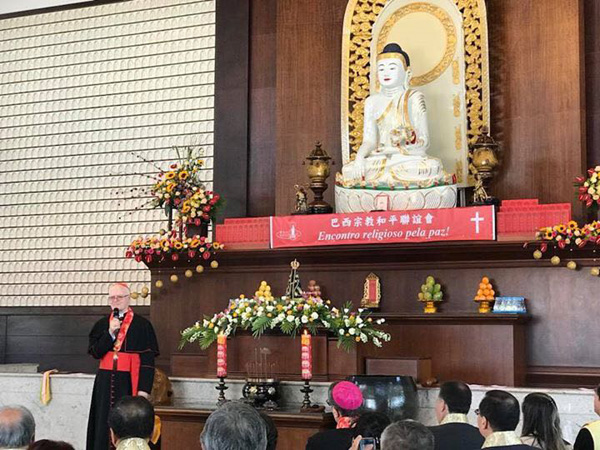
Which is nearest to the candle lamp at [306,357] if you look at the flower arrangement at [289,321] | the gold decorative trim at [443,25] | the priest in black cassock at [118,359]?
the flower arrangement at [289,321]

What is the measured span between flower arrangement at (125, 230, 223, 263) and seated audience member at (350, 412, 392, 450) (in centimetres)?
529

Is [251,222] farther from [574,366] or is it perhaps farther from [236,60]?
[574,366]

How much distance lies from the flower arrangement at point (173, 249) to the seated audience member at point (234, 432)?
6313 mm

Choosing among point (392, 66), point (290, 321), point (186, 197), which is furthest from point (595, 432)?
point (186, 197)

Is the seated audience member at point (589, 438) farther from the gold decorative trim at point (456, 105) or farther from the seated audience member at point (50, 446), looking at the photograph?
the gold decorative trim at point (456, 105)

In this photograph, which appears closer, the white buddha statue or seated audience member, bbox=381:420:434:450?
seated audience member, bbox=381:420:434:450

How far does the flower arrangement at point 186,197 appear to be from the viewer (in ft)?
32.0

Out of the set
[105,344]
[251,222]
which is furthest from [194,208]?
[105,344]

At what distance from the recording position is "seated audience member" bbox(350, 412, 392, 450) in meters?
4.23

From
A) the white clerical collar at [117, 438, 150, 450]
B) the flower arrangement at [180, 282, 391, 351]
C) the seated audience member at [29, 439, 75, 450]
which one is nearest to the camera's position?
the seated audience member at [29, 439, 75, 450]

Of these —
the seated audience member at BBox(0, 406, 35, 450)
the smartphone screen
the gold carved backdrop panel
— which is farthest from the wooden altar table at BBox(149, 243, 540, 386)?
the seated audience member at BBox(0, 406, 35, 450)

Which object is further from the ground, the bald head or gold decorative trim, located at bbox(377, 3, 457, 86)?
gold decorative trim, located at bbox(377, 3, 457, 86)

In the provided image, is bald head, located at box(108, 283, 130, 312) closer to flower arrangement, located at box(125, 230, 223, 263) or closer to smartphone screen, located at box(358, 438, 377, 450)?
flower arrangement, located at box(125, 230, 223, 263)

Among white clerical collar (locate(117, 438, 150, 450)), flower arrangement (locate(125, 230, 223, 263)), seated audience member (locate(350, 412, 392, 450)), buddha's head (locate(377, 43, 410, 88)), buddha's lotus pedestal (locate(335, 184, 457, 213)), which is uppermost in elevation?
buddha's head (locate(377, 43, 410, 88))
